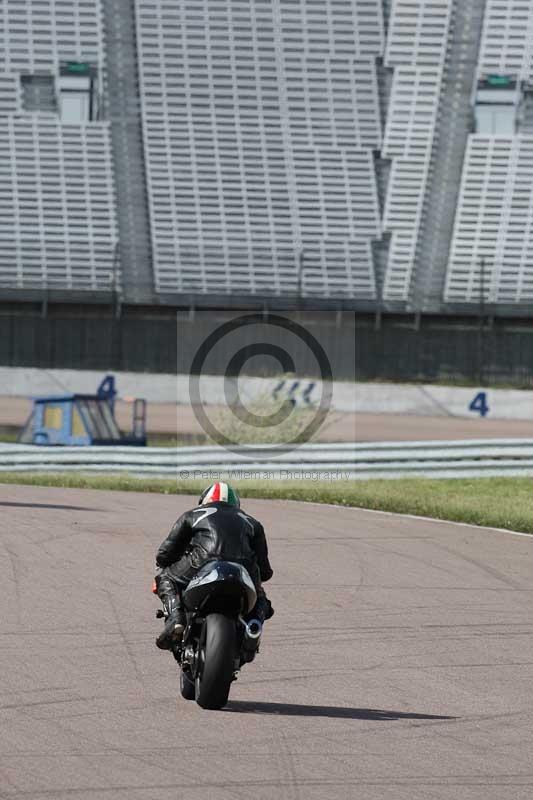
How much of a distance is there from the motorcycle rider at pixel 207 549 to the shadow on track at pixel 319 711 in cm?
46

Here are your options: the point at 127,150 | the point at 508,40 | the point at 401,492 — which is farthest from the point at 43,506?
the point at 508,40

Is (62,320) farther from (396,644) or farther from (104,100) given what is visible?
(396,644)

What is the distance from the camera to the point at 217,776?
571 cm

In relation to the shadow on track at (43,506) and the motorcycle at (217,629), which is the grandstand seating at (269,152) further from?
the motorcycle at (217,629)

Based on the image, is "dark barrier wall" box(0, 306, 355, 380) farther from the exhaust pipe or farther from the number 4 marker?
the exhaust pipe

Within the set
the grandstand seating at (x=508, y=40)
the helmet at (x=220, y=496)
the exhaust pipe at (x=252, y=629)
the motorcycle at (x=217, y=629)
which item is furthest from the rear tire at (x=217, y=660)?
the grandstand seating at (x=508, y=40)

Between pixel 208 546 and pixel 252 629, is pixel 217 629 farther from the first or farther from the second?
pixel 208 546

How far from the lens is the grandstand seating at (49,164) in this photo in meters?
36.5

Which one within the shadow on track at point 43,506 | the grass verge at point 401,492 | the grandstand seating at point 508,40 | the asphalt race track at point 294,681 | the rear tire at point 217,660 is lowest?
the grass verge at point 401,492

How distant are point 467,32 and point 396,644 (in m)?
35.0

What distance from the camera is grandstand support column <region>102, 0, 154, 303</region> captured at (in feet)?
119

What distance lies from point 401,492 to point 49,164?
22382 millimetres

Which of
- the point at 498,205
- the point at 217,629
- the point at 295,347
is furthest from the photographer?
the point at 498,205

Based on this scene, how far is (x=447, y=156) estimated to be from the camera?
39281mm
